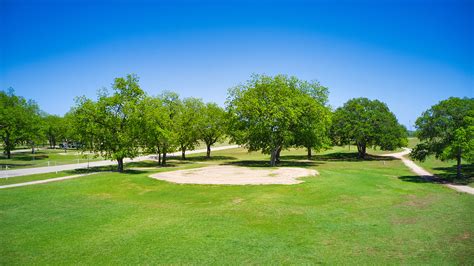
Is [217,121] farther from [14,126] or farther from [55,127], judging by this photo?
[55,127]

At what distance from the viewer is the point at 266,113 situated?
155 feet

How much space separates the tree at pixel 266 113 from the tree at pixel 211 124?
17.5 m

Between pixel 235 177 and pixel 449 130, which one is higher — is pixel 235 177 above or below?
below

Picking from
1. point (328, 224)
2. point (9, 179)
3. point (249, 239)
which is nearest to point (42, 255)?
point (249, 239)

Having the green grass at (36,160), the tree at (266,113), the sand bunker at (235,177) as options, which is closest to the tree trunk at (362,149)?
the tree at (266,113)

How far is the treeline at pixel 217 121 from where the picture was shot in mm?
41406

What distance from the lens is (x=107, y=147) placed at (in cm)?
4147

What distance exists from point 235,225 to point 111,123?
94.8ft

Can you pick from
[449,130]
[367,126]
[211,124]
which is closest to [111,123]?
[211,124]

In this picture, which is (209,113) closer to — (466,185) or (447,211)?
(466,185)

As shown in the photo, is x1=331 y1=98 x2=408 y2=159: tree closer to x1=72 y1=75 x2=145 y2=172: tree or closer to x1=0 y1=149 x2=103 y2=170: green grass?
x1=72 y1=75 x2=145 y2=172: tree

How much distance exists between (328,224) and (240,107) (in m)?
31.7

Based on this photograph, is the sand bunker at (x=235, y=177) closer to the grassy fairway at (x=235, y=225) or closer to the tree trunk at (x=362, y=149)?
the grassy fairway at (x=235, y=225)

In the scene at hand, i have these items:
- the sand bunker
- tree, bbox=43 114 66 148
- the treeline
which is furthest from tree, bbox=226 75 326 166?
tree, bbox=43 114 66 148
